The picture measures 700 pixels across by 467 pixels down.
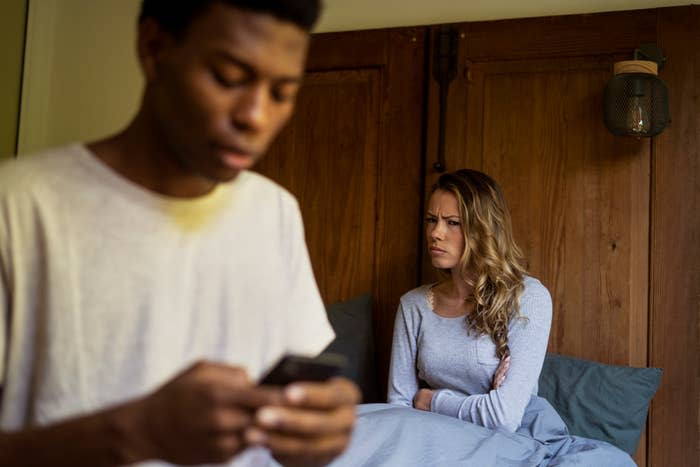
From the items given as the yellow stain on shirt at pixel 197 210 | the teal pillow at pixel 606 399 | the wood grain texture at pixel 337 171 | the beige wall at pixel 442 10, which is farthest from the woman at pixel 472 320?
the yellow stain on shirt at pixel 197 210

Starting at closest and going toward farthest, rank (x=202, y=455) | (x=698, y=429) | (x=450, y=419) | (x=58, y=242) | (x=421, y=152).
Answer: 1. (x=202, y=455)
2. (x=58, y=242)
3. (x=450, y=419)
4. (x=698, y=429)
5. (x=421, y=152)

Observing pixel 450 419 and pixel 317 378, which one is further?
pixel 450 419

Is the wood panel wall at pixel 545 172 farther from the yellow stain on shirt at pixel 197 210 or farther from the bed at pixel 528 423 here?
the yellow stain on shirt at pixel 197 210

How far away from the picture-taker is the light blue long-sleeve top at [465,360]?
2.18 metres

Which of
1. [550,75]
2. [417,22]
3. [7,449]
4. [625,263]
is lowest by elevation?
[7,449]

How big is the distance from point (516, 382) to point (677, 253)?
62 centimetres

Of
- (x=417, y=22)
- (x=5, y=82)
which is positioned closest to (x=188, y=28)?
(x=417, y=22)

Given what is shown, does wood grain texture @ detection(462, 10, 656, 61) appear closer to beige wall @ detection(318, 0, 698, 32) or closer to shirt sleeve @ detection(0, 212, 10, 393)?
beige wall @ detection(318, 0, 698, 32)

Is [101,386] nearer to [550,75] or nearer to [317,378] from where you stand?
[317,378]

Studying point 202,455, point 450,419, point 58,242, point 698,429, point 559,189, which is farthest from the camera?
point 559,189

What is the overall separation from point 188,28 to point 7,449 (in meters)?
0.39

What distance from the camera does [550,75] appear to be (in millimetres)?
2492

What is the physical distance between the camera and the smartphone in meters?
0.67

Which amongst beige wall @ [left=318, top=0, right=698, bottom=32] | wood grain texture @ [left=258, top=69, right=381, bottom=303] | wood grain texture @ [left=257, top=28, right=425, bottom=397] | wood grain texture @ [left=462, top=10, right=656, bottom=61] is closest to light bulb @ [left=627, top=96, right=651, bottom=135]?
wood grain texture @ [left=462, top=10, right=656, bottom=61]
